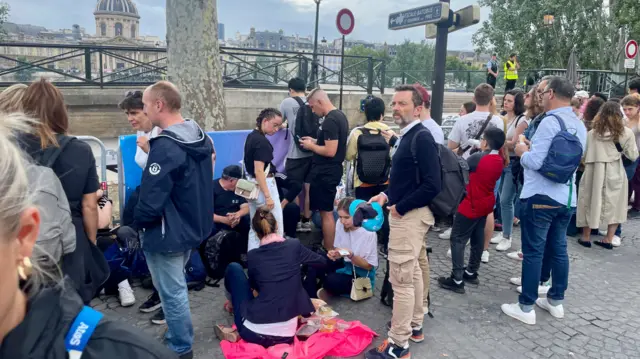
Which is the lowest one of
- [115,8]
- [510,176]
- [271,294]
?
[271,294]

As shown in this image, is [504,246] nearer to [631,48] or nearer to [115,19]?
[631,48]

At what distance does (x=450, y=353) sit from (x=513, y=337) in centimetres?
66

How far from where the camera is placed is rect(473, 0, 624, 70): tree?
2225 centimetres

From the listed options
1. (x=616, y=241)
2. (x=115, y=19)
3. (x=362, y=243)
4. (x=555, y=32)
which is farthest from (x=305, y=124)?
(x=115, y=19)

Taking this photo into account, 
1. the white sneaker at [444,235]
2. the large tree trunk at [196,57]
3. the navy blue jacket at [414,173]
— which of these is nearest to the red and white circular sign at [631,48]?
the white sneaker at [444,235]

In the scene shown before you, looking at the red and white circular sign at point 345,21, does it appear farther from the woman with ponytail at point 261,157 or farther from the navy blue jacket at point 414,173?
the navy blue jacket at point 414,173

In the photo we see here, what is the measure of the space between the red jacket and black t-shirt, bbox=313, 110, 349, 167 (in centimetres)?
136

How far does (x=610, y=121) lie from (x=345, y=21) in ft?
14.7

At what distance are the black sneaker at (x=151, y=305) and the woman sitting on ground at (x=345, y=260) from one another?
1.33 meters

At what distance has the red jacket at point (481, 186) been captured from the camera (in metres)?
4.81

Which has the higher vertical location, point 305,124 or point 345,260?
point 305,124

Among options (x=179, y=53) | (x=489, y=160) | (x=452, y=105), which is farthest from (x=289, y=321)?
(x=452, y=105)

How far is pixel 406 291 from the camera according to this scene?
11.8 feet

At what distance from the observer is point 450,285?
4.93 m
